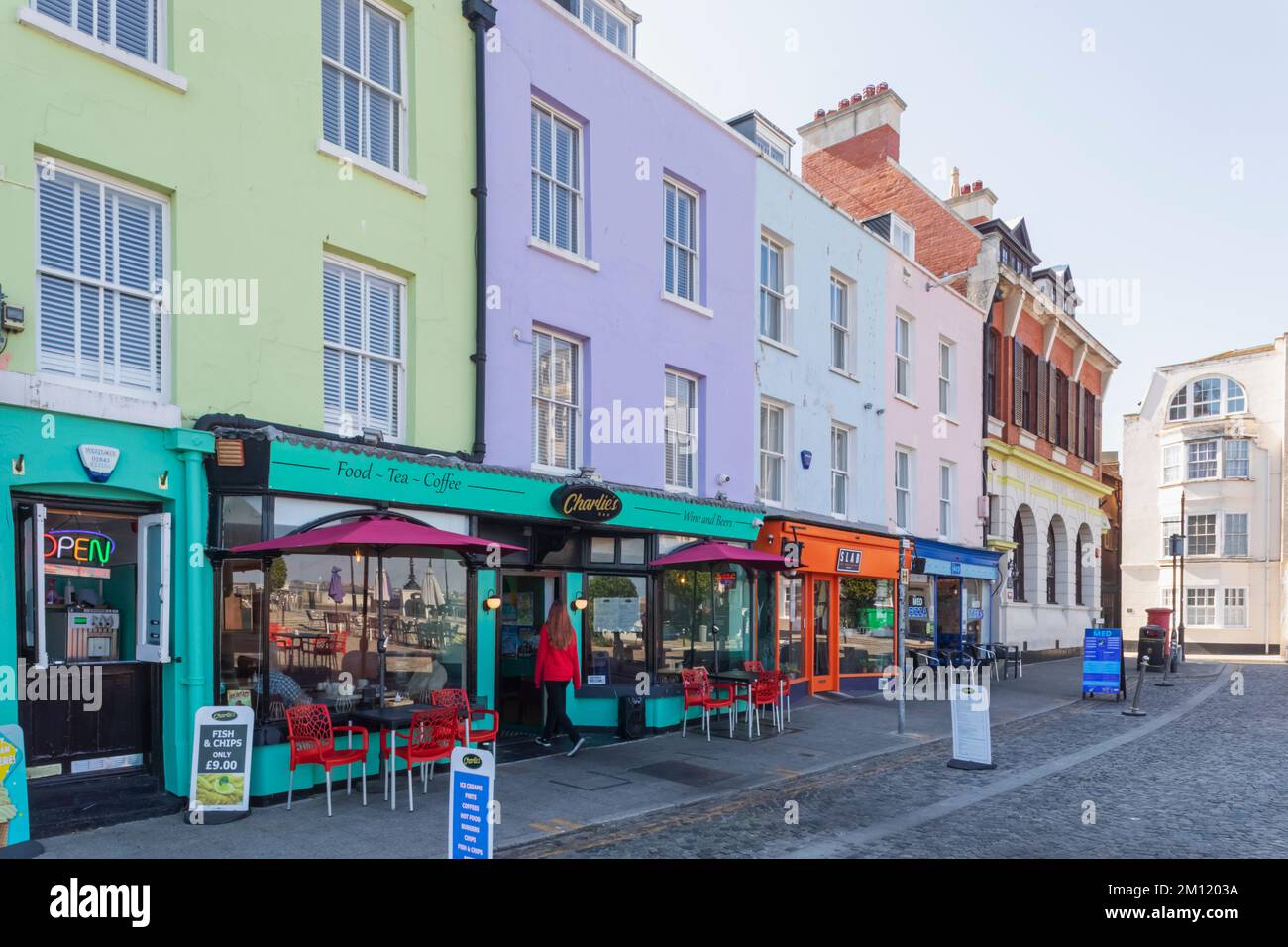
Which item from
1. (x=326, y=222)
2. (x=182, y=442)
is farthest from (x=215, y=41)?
(x=182, y=442)

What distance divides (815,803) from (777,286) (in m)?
10.7

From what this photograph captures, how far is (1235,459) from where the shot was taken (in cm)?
4362

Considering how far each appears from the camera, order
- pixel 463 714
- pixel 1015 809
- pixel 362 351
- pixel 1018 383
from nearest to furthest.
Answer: pixel 1015 809 → pixel 463 714 → pixel 362 351 → pixel 1018 383

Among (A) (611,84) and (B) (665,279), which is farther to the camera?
(B) (665,279)

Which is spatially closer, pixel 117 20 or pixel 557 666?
pixel 117 20

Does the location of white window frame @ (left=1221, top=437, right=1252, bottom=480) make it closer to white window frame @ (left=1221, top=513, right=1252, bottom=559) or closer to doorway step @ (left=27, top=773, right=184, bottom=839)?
white window frame @ (left=1221, top=513, right=1252, bottom=559)

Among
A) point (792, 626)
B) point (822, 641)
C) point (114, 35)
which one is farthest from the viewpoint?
point (822, 641)

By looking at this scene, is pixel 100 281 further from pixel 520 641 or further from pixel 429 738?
pixel 520 641

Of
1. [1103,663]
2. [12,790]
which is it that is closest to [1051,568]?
[1103,663]

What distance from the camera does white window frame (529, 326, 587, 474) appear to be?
12500 millimetres

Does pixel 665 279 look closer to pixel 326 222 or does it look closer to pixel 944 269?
pixel 326 222

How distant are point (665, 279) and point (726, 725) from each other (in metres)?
6.89

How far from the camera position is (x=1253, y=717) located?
56.3ft

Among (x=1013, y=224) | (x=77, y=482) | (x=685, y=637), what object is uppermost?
(x=1013, y=224)
